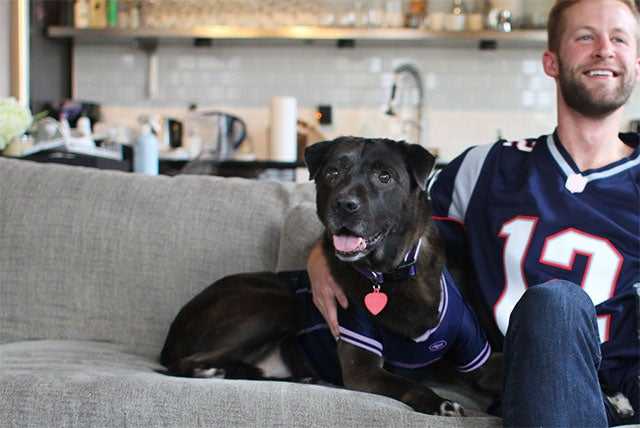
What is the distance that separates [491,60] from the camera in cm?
534

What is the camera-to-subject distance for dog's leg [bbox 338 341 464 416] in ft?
5.49

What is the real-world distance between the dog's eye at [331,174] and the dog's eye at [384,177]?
0.34 feet

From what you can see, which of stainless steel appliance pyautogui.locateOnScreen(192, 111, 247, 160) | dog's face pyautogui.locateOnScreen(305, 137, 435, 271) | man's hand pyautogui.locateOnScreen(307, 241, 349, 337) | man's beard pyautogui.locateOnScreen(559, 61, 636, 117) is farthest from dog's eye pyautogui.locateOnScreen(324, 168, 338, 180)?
stainless steel appliance pyautogui.locateOnScreen(192, 111, 247, 160)

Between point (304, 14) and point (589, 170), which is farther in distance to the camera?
point (304, 14)

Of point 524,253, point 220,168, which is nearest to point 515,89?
point 220,168

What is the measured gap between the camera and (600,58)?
6.86 ft

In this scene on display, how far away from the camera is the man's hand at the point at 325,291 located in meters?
1.95

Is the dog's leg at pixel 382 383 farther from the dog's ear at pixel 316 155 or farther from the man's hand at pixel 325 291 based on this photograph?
the dog's ear at pixel 316 155

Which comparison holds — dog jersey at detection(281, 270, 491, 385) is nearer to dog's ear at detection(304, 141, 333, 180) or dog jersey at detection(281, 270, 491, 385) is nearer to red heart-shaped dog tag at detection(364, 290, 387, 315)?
red heart-shaped dog tag at detection(364, 290, 387, 315)

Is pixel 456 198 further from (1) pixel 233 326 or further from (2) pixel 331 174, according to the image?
(1) pixel 233 326

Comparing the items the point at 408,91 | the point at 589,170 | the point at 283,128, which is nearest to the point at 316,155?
the point at 589,170

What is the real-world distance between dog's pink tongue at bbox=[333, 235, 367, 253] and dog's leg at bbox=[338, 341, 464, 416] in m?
0.24

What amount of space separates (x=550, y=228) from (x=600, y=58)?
1.53ft

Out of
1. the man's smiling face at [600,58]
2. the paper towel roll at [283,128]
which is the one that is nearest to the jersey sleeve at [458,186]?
the man's smiling face at [600,58]
